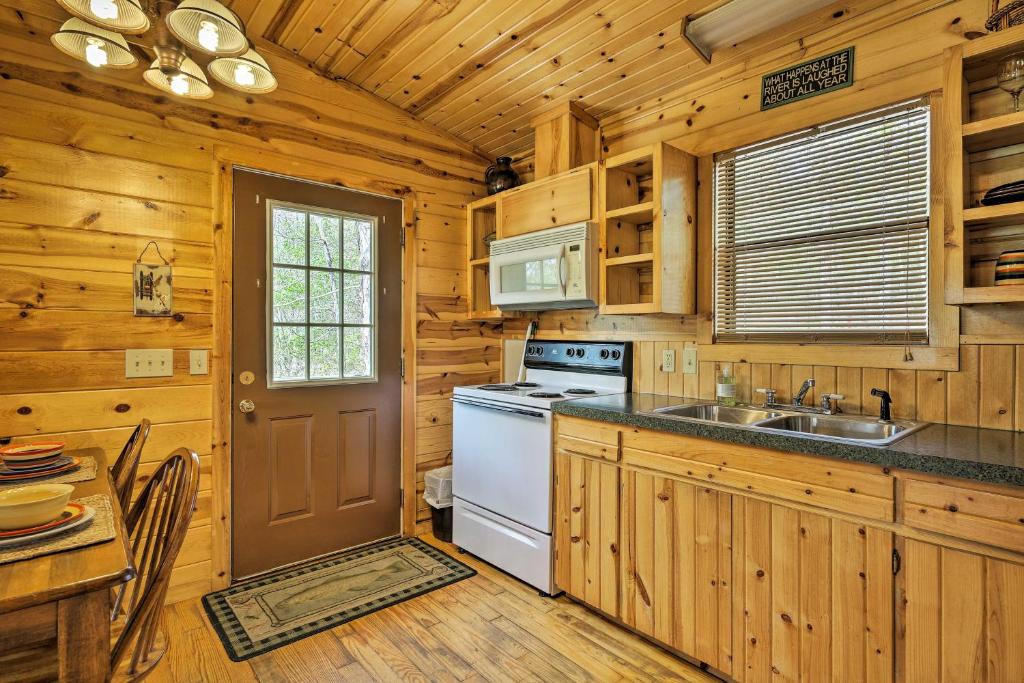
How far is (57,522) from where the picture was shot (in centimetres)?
114

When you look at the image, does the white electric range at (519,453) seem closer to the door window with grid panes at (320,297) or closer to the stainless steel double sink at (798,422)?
the stainless steel double sink at (798,422)

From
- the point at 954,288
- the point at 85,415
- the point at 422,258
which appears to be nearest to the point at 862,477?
the point at 954,288

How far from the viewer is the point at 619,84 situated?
272cm

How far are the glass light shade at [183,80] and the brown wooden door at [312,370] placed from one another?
1.45 feet

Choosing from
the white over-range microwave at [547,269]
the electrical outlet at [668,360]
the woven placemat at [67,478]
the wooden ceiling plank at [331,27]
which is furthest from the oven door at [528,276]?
the woven placemat at [67,478]

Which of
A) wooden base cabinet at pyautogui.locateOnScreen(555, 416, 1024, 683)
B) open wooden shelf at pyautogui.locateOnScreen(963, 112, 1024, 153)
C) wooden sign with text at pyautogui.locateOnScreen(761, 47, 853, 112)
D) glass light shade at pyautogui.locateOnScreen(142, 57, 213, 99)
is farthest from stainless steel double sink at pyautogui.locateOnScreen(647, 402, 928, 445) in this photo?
glass light shade at pyautogui.locateOnScreen(142, 57, 213, 99)

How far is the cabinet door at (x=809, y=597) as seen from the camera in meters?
1.52

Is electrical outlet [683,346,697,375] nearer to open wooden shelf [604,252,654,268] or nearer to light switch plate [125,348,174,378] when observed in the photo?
open wooden shelf [604,252,654,268]

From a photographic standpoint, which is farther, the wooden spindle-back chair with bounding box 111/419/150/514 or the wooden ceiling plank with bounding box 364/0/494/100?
the wooden ceiling plank with bounding box 364/0/494/100

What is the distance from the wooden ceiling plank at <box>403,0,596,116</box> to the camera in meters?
2.29

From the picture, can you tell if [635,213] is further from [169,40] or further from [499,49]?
[169,40]

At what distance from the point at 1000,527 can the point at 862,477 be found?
30 cm

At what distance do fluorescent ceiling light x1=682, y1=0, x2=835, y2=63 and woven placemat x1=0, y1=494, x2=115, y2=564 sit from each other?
8.36 ft

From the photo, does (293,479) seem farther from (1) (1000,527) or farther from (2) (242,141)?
(1) (1000,527)
